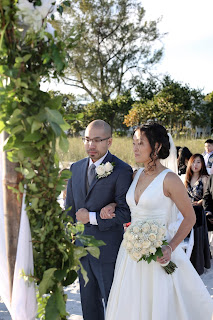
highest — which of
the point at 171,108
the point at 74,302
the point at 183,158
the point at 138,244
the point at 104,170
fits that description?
the point at 171,108

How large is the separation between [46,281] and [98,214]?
1589 mm

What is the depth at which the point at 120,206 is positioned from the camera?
11.0 ft

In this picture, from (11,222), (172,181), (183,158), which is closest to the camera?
(11,222)

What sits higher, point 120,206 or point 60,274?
point 120,206

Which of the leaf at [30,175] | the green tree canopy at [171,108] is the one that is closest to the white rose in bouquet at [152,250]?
the leaf at [30,175]

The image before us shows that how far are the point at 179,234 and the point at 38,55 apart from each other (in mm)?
1862

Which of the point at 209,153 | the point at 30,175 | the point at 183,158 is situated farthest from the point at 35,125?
the point at 209,153

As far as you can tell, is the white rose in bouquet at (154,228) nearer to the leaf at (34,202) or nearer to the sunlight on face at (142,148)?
the sunlight on face at (142,148)

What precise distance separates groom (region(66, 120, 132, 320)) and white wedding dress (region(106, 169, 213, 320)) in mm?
245

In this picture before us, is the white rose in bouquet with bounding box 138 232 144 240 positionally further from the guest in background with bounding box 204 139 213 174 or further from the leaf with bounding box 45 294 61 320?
the guest in background with bounding box 204 139 213 174

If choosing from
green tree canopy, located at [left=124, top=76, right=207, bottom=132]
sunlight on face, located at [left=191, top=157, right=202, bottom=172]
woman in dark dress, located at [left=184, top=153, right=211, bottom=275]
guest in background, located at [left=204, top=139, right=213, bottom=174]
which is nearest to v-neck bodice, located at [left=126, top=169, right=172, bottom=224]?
woman in dark dress, located at [left=184, top=153, right=211, bottom=275]

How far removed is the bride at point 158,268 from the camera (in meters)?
2.93

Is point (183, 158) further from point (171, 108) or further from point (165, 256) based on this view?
point (171, 108)

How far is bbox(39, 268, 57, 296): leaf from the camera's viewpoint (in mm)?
1725
